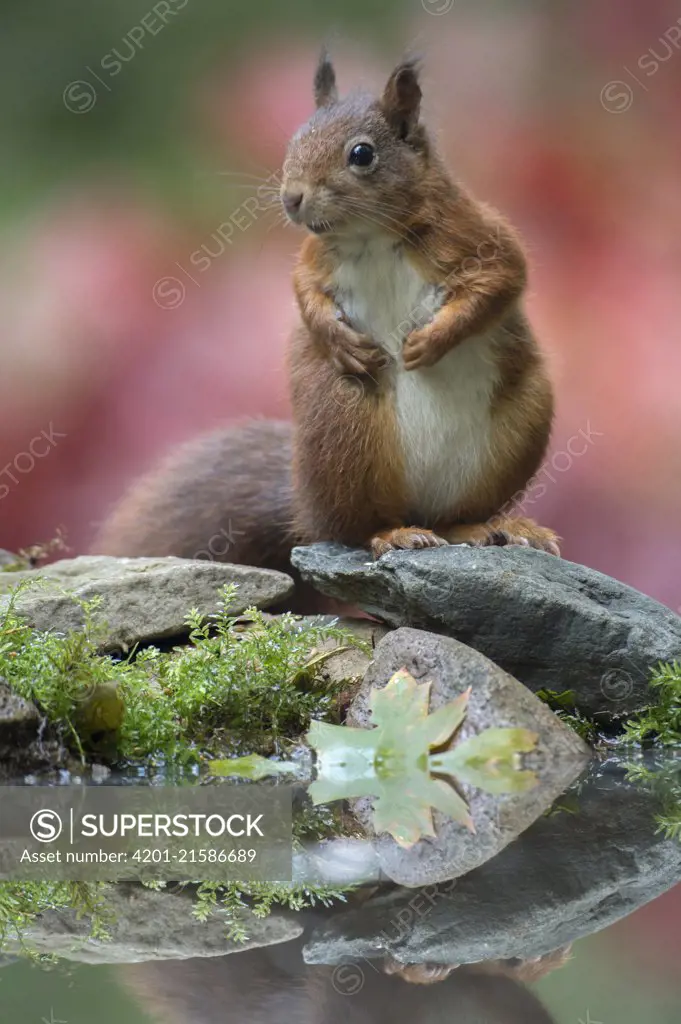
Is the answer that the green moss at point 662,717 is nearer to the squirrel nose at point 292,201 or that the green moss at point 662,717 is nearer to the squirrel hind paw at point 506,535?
the squirrel hind paw at point 506,535

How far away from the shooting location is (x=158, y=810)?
2.40 meters

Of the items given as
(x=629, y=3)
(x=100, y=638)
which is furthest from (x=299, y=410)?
(x=629, y=3)

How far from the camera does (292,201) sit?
325 cm

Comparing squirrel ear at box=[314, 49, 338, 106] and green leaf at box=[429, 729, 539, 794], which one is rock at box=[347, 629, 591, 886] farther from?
squirrel ear at box=[314, 49, 338, 106]

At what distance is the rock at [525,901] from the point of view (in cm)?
162

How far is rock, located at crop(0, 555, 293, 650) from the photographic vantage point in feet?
11.2

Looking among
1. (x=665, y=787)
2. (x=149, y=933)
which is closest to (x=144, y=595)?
(x=665, y=787)

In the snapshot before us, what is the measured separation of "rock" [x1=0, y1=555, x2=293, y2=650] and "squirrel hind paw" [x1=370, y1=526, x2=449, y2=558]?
373mm

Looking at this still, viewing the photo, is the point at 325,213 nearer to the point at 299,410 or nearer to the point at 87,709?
the point at 299,410

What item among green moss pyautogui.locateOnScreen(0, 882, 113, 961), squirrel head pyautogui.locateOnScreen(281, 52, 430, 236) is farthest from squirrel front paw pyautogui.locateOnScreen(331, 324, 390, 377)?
green moss pyautogui.locateOnScreen(0, 882, 113, 961)

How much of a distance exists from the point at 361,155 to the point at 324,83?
1.29 ft

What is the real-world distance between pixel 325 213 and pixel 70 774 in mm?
1476

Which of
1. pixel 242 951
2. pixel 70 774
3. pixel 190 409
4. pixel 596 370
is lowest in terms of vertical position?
pixel 70 774

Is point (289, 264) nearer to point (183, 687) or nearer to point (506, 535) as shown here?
point (506, 535)
